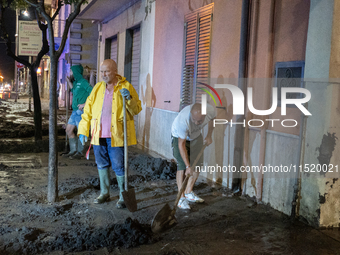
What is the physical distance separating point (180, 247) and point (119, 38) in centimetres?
1200

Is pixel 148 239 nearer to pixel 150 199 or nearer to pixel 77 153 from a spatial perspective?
pixel 150 199

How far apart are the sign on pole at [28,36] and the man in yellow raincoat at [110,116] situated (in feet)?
41.4

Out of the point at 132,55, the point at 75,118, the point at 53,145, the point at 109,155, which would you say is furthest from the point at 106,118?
the point at 132,55

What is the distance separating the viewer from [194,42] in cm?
816

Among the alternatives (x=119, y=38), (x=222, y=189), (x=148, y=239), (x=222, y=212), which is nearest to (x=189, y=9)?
(x=222, y=189)

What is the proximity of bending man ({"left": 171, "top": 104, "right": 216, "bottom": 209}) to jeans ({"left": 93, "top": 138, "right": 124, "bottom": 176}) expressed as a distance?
2.69 feet

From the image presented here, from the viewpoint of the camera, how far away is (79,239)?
4086 mm

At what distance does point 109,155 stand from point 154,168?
239cm

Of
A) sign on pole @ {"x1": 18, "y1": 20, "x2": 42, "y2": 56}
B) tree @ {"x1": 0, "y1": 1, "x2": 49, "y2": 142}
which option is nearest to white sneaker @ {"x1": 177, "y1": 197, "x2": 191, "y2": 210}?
tree @ {"x1": 0, "y1": 1, "x2": 49, "y2": 142}

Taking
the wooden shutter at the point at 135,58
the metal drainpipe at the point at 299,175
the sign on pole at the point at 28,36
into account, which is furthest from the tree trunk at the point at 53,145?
the sign on pole at the point at 28,36

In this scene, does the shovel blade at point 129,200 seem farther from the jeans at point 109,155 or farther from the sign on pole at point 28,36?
the sign on pole at point 28,36

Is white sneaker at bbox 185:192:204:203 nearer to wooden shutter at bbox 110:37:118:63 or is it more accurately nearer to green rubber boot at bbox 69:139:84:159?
green rubber boot at bbox 69:139:84:159

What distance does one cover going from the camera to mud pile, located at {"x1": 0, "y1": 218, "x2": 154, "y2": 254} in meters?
3.97

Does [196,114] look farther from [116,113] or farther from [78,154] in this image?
[78,154]
